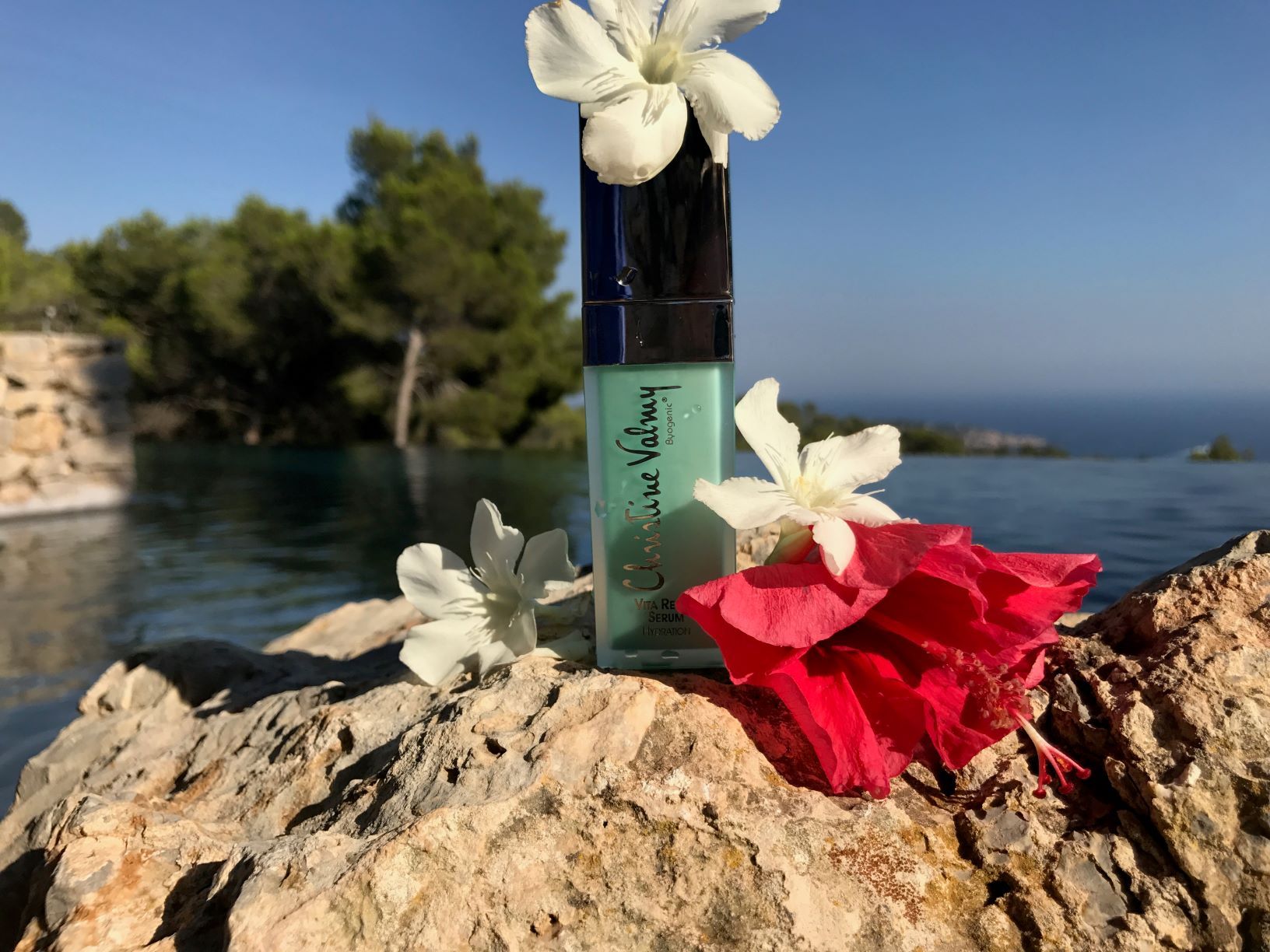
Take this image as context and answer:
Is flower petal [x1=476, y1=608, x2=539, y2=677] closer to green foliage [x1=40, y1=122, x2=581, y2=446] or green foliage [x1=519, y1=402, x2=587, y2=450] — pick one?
green foliage [x1=40, y1=122, x2=581, y2=446]

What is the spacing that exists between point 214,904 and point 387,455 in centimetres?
455

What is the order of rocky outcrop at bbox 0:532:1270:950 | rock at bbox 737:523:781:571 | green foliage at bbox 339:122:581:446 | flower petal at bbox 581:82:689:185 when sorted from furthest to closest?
green foliage at bbox 339:122:581:446, rock at bbox 737:523:781:571, flower petal at bbox 581:82:689:185, rocky outcrop at bbox 0:532:1270:950

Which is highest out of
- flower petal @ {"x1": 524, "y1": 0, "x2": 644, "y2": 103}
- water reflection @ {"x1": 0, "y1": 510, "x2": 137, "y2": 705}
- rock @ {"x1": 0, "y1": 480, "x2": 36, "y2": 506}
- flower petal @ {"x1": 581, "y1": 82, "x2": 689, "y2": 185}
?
flower petal @ {"x1": 524, "y1": 0, "x2": 644, "y2": 103}

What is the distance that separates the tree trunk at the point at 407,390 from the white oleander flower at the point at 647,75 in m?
6.75

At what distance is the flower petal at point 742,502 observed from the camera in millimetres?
607

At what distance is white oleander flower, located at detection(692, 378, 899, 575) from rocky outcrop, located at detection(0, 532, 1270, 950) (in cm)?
16

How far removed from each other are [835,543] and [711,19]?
44cm

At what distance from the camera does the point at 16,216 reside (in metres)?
14.0

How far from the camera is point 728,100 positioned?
0.61 metres

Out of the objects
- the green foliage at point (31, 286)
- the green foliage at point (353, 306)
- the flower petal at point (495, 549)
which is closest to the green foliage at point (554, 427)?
the green foliage at point (353, 306)

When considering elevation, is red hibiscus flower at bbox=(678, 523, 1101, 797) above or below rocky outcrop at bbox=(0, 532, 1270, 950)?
above

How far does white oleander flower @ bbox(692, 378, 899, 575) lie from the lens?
608 mm

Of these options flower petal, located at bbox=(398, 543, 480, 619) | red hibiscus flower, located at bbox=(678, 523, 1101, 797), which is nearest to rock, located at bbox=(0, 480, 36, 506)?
flower petal, located at bbox=(398, 543, 480, 619)

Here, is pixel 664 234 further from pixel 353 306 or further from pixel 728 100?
pixel 353 306
